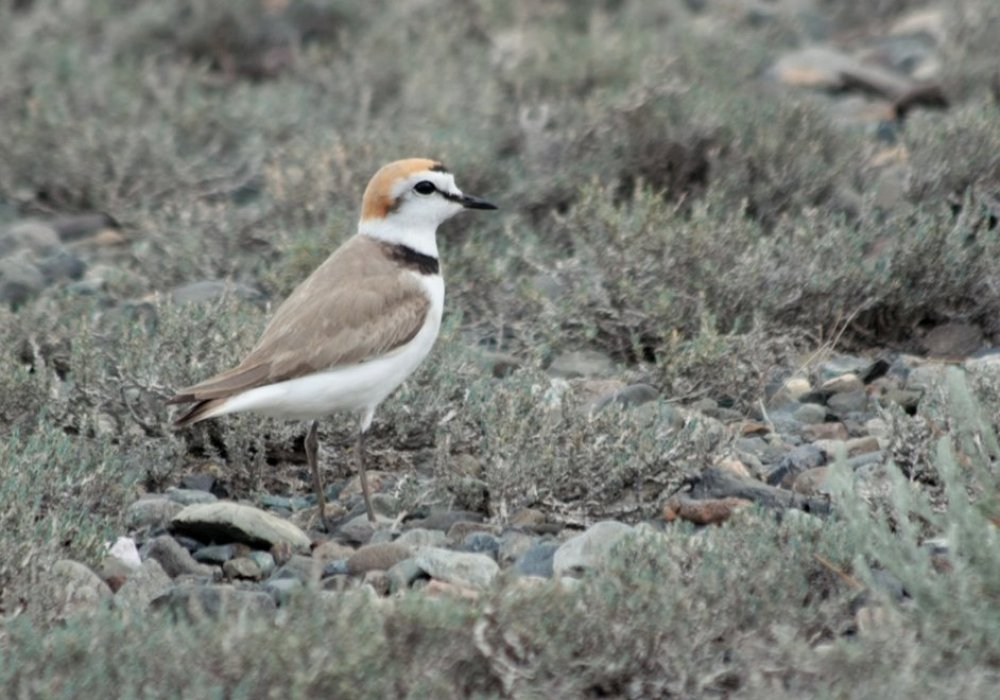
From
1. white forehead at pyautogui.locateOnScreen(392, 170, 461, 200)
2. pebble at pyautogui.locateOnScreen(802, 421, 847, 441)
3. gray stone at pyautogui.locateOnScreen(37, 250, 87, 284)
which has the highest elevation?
white forehead at pyautogui.locateOnScreen(392, 170, 461, 200)

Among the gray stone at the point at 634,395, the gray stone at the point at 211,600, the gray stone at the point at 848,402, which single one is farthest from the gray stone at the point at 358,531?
the gray stone at the point at 848,402

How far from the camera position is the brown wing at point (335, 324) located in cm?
569

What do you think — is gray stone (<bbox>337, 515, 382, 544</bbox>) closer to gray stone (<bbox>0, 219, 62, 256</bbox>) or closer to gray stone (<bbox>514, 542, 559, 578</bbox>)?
gray stone (<bbox>514, 542, 559, 578</bbox>)

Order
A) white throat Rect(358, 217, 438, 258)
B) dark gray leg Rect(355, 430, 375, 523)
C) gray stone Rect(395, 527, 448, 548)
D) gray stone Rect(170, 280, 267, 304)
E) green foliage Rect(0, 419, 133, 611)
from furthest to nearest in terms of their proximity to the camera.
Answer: gray stone Rect(170, 280, 267, 304) < white throat Rect(358, 217, 438, 258) < dark gray leg Rect(355, 430, 375, 523) < gray stone Rect(395, 527, 448, 548) < green foliage Rect(0, 419, 133, 611)

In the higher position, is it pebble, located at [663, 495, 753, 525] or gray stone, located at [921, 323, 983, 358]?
pebble, located at [663, 495, 753, 525]

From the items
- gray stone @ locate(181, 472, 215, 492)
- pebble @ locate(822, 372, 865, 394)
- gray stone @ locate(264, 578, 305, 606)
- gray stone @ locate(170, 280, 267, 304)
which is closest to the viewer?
gray stone @ locate(264, 578, 305, 606)

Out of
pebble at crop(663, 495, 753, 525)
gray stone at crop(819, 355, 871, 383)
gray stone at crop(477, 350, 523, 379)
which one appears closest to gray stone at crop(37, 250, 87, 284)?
gray stone at crop(477, 350, 523, 379)

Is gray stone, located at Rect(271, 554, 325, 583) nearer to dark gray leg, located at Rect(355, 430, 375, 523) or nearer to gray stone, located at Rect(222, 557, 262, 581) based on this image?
gray stone, located at Rect(222, 557, 262, 581)

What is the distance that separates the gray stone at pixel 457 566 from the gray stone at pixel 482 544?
23cm

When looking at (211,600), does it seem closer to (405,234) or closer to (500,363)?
(405,234)

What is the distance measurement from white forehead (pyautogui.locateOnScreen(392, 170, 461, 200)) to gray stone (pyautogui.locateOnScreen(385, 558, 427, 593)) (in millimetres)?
1714

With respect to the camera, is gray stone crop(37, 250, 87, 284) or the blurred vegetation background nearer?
the blurred vegetation background

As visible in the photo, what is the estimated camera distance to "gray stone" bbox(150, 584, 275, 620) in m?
4.67

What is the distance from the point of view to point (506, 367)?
7.14 m
